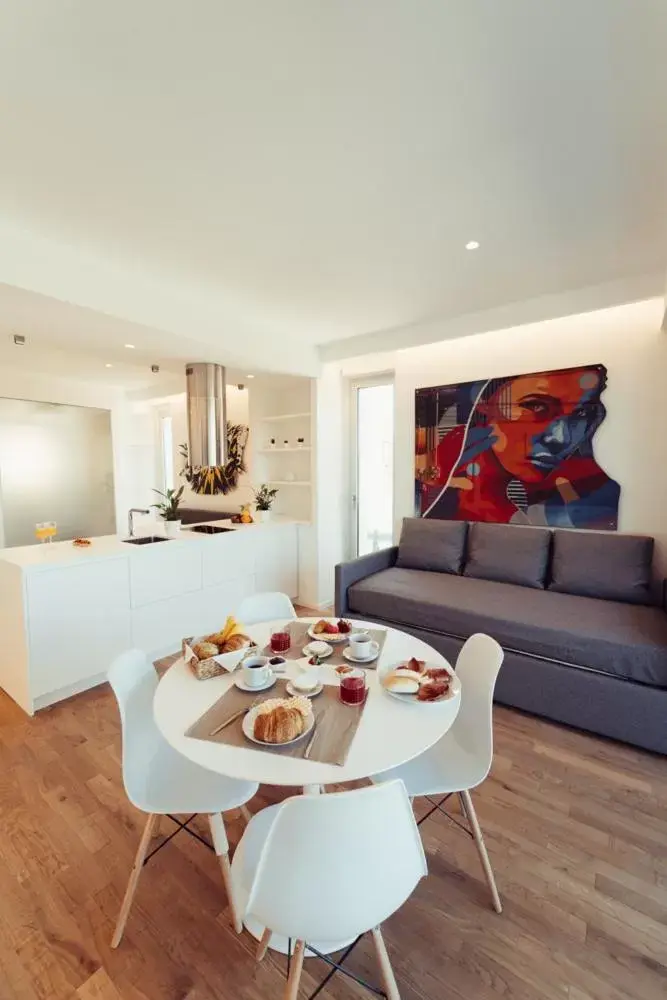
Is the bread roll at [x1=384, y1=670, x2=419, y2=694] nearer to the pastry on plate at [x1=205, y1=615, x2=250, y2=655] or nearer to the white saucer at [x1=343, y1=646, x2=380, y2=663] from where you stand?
the white saucer at [x1=343, y1=646, x2=380, y2=663]

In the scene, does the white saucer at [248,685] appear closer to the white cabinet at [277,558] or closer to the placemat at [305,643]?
the placemat at [305,643]

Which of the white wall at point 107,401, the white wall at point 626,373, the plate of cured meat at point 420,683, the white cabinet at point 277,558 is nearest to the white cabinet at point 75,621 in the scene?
the white cabinet at point 277,558

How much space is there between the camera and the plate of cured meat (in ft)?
4.50

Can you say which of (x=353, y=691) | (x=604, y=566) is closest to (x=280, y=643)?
(x=353, y=691)

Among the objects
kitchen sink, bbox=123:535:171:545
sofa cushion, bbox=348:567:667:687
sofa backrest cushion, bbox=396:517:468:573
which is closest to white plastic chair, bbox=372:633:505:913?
sofa cushion, bbox=348:567:667:687

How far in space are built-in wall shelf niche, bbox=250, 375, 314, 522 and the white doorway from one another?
505 mm

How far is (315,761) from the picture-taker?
43.4 inches

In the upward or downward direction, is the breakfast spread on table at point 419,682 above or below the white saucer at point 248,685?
above

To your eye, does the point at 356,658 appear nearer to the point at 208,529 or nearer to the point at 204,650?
the point at 204,650

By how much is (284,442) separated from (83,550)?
2282 millimetres

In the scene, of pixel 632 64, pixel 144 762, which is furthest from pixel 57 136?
pixel 144 762

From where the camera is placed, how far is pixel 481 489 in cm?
352

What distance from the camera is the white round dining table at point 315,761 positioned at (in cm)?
106

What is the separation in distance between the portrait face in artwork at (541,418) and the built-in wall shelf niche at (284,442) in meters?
1.81
